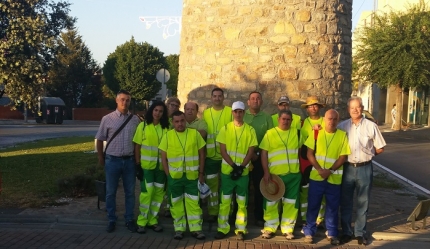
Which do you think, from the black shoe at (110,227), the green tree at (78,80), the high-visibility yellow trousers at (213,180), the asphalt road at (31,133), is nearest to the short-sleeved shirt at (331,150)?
the high-visibility yellow trousers at (213,180)

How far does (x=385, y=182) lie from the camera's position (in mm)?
13031

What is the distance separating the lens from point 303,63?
350 inches

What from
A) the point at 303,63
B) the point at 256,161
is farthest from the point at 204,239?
the point at 303,63

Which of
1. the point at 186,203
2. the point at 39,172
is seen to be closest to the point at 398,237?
the point at 186,203

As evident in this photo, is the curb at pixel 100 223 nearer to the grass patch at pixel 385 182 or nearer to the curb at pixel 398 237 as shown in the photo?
the curb at pixel 398 237

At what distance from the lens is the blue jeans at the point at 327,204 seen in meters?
7.27

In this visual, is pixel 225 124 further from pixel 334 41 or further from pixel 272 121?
pixel 334 41

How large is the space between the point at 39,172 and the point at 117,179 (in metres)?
6.07

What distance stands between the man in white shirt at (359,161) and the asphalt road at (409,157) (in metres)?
6.39

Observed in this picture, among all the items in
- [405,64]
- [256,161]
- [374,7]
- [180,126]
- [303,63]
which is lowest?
[256,161]

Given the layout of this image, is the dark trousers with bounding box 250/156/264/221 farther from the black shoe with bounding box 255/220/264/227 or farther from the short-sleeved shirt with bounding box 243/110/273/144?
the short-sleeved shirt with bounding box 243/110/273/144

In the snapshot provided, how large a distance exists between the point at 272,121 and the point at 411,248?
2.73 meters

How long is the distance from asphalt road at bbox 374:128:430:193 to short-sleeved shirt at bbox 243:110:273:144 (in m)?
6.74

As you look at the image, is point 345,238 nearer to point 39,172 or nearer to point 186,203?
point 186,203
